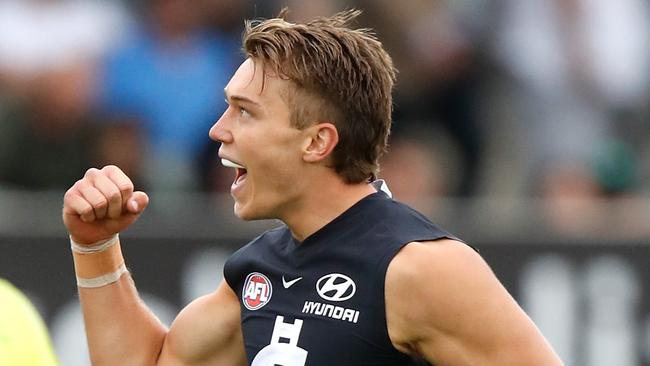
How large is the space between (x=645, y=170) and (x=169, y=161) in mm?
3037

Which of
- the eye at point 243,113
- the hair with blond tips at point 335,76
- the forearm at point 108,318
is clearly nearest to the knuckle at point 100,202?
the forearm at point 108,318

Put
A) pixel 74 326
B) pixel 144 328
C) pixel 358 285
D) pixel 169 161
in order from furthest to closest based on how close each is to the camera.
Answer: pixel 169 161
pixel 74 326
pixel 144 328
pixel 358 285

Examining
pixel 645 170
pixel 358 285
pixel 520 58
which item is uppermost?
pixel 358 285

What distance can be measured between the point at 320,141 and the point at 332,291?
1.54 feet

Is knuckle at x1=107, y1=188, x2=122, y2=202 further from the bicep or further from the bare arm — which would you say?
the bare arm

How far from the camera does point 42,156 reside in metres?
8.74

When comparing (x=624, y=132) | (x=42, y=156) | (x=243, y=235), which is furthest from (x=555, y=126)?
(x=42, y=156)

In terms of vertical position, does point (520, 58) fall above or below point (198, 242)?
above

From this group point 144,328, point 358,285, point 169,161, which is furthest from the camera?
point 169,161

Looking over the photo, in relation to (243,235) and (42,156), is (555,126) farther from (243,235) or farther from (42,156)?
(42,156)

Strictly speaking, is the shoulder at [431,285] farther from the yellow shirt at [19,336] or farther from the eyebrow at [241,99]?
the yellow shirt at [19,336]

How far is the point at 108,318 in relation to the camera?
4840mm

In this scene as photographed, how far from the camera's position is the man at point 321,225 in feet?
14.1

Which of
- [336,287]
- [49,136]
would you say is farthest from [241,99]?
[49,136]
